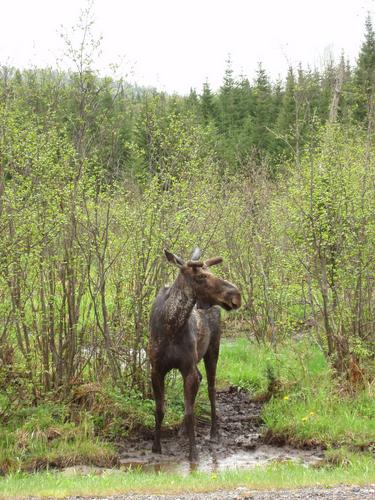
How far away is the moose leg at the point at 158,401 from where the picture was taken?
970 cm

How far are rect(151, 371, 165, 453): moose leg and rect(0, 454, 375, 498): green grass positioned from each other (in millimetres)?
1266

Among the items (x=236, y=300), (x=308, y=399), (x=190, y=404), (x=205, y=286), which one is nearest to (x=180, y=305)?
(x=205, y=286)

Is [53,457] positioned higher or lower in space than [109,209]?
lower

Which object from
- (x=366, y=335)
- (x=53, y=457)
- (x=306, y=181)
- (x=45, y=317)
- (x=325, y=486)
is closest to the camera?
(x=325, y=486)

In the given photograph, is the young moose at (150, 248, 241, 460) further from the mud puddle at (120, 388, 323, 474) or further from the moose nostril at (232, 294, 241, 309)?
the mud puddle at (120, 388, 323, 474)

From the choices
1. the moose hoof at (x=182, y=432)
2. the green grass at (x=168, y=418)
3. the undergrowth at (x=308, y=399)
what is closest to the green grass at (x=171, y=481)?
the green grass at (x=168, y=418)

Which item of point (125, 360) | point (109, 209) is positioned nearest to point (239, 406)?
point (125, 360)

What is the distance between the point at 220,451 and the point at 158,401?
126 centimetres

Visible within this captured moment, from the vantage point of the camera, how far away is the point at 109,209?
11078 millimetres

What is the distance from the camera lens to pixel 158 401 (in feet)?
32.1

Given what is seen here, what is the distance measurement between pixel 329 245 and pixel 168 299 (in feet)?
13.5

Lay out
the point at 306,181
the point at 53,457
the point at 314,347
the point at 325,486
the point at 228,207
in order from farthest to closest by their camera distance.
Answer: the point at 228,207 → the point at 314,347 → the point at 306,181 → the point at 53,457 → the point at 325,486

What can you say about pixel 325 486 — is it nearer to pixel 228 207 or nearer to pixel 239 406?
pixel 239 406

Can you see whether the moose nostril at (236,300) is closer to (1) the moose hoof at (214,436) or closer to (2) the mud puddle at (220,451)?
(2) the mud puddle at (220,451)
